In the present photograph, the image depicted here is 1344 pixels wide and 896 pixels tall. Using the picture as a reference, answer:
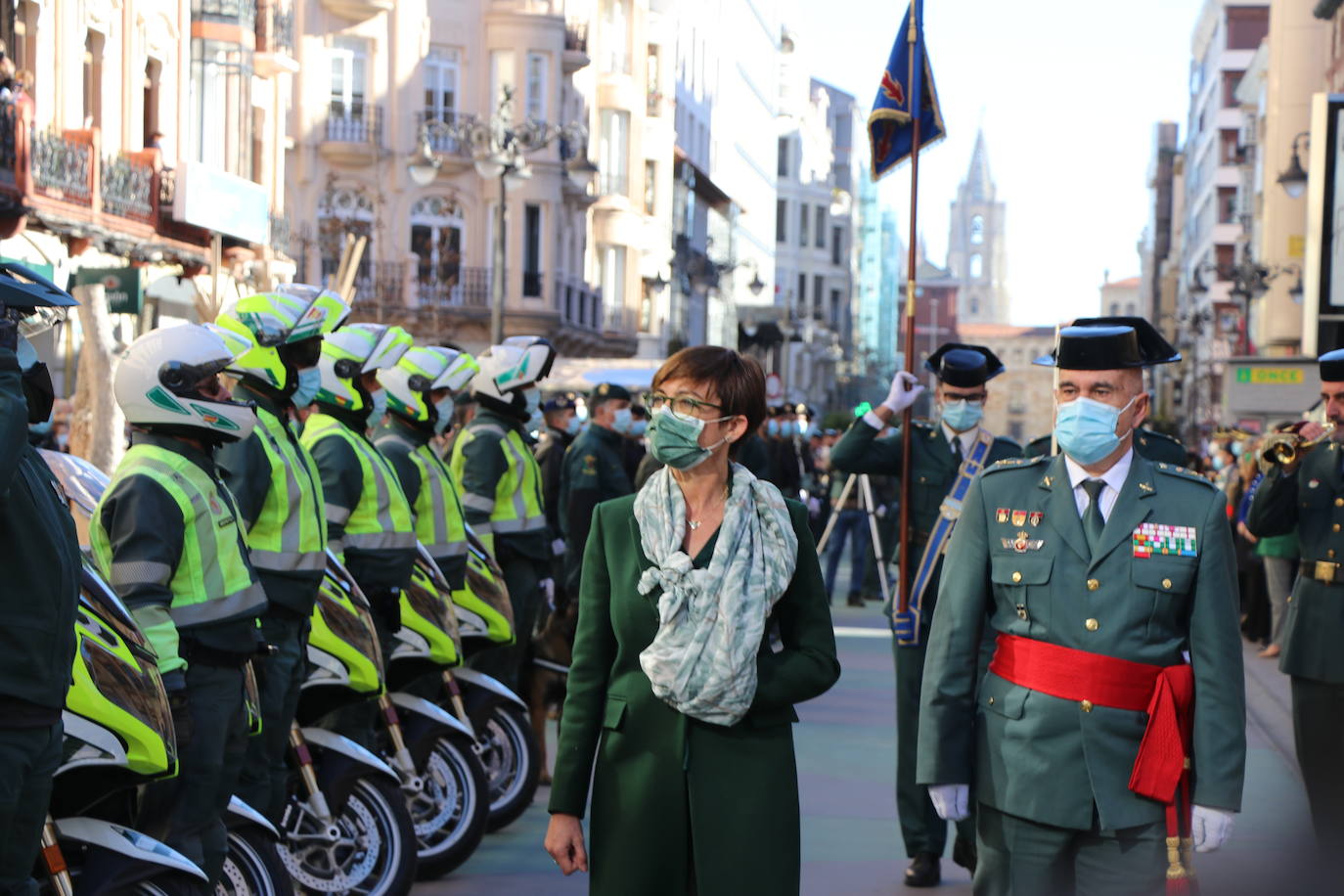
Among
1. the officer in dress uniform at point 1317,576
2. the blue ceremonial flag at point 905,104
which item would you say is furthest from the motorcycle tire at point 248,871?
the blue ceremonial flag at point 905,104

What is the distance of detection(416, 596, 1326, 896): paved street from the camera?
256 centimetres

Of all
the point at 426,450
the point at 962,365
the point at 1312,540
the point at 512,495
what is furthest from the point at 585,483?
the point at 1312,540

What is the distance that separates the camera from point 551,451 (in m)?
13.8

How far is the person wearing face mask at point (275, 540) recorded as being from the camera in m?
6.40

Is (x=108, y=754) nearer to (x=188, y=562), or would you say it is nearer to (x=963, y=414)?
(x=188, y=562)

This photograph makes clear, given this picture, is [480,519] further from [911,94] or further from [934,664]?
[934,664]

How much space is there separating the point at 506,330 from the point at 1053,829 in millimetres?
40588

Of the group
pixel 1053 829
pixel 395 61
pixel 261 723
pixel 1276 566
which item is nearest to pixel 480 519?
pixel 261 723

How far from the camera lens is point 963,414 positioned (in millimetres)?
8172

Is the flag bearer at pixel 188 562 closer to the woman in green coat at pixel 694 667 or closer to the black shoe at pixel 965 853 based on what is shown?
the woman in green coat at pixel 694 667

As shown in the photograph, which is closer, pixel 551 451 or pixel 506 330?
pixel 551 451

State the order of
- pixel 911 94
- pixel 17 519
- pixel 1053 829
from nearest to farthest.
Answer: pixel 17 519, pixel 1053 829, pixel 911 94

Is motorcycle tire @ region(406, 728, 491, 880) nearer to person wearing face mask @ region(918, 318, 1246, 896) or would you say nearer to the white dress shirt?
person wearing face mask @ region(918, 318, 1246, 896)

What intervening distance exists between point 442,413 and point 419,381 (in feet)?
0.88
